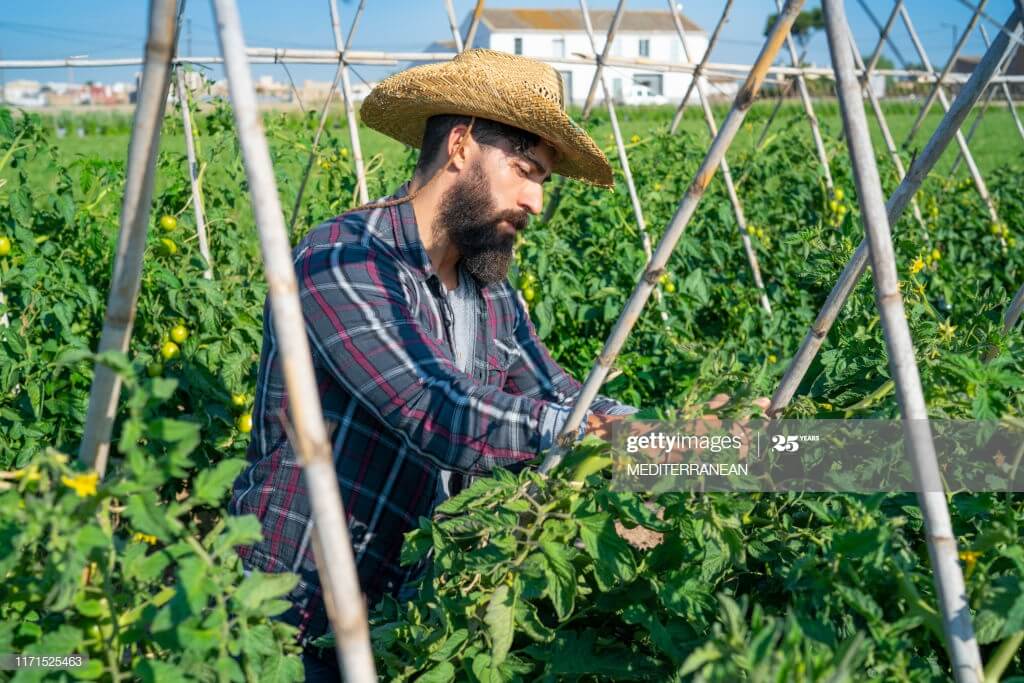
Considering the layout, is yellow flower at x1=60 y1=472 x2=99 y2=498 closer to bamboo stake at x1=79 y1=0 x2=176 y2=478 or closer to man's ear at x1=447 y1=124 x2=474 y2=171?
bamboo stake at x1=79 y1=0 x2=176 y2=478

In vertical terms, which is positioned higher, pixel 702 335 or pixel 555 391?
pixel 702 335

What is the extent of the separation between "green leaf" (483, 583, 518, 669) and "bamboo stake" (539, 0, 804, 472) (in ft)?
0.86

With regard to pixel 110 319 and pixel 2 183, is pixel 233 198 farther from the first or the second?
pixel 110 319

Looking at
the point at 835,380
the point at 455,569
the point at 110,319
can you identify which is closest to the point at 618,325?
the point at 455,569

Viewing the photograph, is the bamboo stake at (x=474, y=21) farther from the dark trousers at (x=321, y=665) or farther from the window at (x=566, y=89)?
the dark trousers at (x=321, y=665)

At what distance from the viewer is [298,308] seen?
101 cm

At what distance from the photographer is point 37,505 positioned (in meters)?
1.01

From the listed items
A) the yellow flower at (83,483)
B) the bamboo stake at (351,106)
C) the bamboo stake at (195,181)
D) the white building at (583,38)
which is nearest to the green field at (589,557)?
the yellow flower at (83,483)

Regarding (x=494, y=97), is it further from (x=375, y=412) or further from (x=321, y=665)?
(x=321, y=665)

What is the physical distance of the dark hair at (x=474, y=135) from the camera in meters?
2.01

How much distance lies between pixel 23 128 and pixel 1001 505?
328 cm

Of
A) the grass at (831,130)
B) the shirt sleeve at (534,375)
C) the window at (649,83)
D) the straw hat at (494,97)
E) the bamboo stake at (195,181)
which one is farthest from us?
the grass at (831,130)

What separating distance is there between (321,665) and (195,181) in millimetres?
2409

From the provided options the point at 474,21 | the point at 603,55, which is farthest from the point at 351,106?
the point at 603,55
